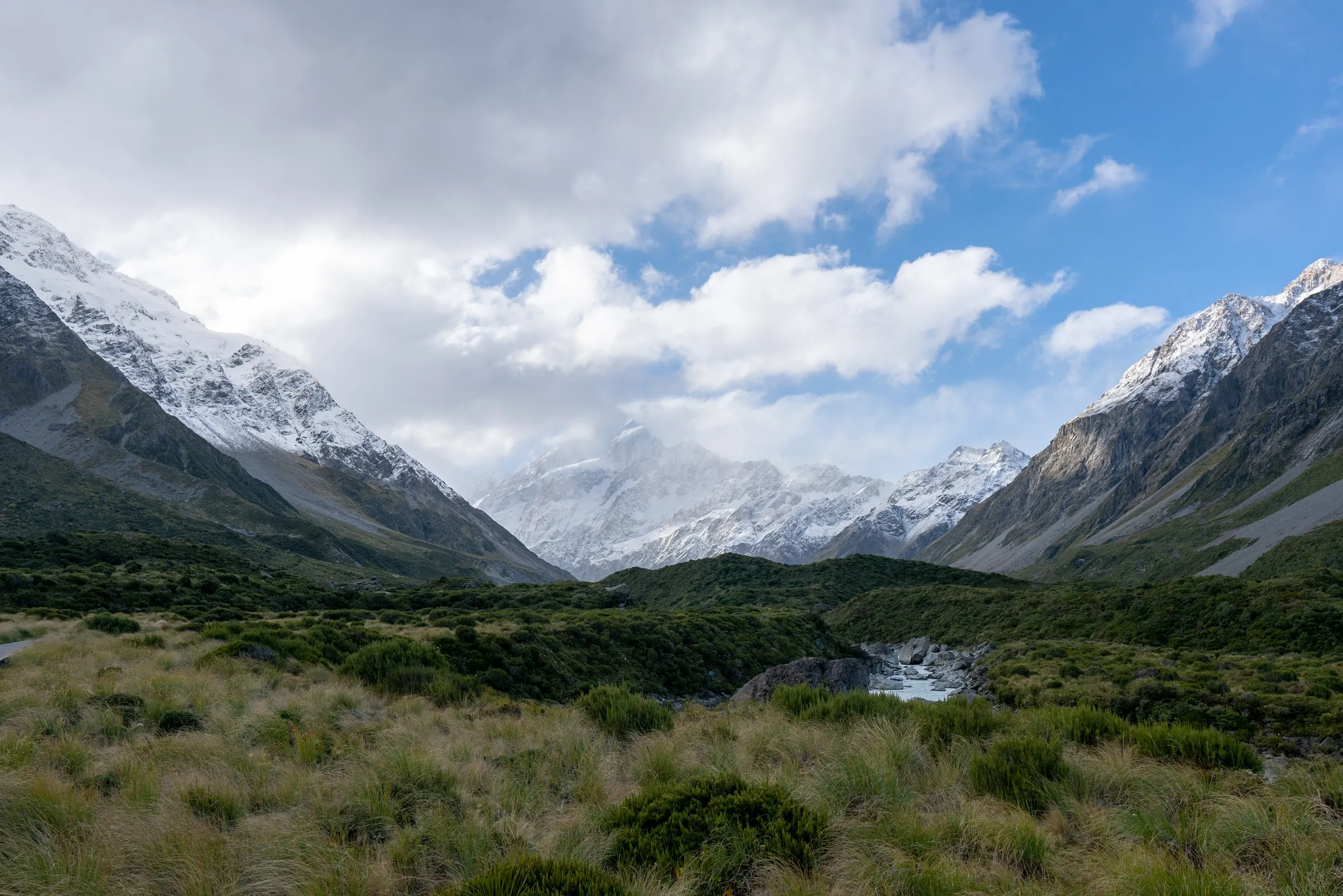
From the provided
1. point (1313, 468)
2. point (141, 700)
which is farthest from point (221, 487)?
point (1313, 468)

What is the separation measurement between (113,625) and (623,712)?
2036 cm

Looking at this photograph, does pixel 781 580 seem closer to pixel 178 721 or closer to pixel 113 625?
pixel 113 625

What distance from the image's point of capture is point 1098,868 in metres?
5.43

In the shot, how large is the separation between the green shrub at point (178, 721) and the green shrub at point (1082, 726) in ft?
41.0

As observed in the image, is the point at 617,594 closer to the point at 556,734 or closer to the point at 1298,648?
the point at 1298,648

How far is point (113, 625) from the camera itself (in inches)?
867

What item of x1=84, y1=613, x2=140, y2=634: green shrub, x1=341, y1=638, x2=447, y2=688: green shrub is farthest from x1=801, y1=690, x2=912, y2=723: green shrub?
x1=84, y1=613, x2=140, y2=634: green shrub

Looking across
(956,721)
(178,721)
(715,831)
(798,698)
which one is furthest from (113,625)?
(956,721)

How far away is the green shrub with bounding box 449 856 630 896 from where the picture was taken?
493 cm

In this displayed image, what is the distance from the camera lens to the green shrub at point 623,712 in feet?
37.8

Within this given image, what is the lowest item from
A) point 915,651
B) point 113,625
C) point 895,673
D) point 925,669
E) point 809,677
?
point 915,651

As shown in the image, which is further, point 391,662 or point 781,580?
point 781,580

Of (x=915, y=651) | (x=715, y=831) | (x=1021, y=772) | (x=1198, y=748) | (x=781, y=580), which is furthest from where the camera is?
(x=781, y=580)

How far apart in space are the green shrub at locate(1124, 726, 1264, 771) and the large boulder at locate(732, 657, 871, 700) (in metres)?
5.93
